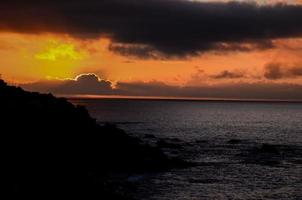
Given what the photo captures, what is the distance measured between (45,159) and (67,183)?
5.13 meters

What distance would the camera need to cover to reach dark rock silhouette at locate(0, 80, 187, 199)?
112 ft

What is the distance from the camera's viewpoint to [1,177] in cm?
Answer: 3238

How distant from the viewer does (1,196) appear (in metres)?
30.0

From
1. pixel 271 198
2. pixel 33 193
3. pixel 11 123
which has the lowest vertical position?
pixel 271 198

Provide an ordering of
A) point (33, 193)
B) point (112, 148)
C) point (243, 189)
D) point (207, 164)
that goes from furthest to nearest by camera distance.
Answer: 1. point (207, 164)
2. point (112, 148)
3. point (243, 189)
4. point (33, 193)

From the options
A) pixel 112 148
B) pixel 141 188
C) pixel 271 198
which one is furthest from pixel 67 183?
pixel 112 148

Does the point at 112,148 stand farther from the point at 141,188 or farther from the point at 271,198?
the point at 271,198

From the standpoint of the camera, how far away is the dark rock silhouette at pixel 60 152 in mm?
34250

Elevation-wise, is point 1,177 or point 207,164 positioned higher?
point 1,177

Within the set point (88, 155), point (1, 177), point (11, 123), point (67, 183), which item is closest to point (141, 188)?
point (88, 155)

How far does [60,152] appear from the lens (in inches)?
1913

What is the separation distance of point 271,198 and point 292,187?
302 inches

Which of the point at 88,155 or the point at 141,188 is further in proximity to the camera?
the point at 88,155

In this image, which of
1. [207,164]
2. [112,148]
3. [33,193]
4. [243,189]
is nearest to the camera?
[33,193]
